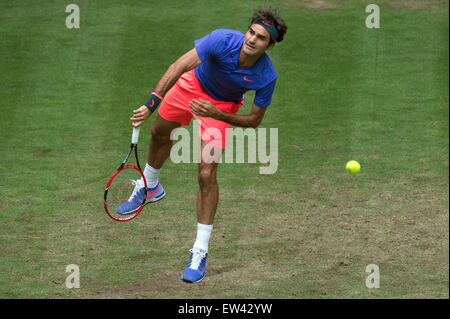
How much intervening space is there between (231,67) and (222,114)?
478mm

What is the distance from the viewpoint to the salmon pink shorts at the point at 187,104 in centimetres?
846

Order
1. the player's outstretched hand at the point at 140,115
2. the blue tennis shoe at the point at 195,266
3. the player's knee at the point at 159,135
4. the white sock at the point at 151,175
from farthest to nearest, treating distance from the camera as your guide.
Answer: the white sock at the point at 151,175
the player's knee at the point at 159,135
the blue tennis shoe at the point at 195,266
the player's outstretched hand at the point at 140,115

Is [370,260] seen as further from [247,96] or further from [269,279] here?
[247,96]

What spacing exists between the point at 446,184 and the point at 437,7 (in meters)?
5.89

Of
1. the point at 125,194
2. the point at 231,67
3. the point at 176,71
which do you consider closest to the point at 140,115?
the point at 176,71

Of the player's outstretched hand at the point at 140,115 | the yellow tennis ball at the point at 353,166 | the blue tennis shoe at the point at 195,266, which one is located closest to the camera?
the player's outstretched hand at the point at 140,115

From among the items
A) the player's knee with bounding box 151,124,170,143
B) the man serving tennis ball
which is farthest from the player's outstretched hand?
the player's knee with bounding box 151,124,170,143

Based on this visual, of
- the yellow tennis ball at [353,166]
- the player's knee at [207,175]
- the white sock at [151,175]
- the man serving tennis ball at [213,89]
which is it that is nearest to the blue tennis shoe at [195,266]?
the man serving tennis ball at [213,89]

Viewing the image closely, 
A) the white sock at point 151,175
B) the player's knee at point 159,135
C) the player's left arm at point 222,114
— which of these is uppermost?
the player's left arm at point 222,114

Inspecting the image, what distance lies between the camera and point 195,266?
26.9 feet

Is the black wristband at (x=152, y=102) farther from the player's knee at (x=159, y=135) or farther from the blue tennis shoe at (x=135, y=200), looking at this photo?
the blue tennis shoe at (x=135, y=200)

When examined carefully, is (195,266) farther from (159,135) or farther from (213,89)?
(213,89)

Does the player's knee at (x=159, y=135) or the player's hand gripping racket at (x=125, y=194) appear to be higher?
the player's knee at (x=159, y=135)

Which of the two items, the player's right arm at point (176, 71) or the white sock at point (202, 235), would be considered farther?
the white sock at point (202, 235)
